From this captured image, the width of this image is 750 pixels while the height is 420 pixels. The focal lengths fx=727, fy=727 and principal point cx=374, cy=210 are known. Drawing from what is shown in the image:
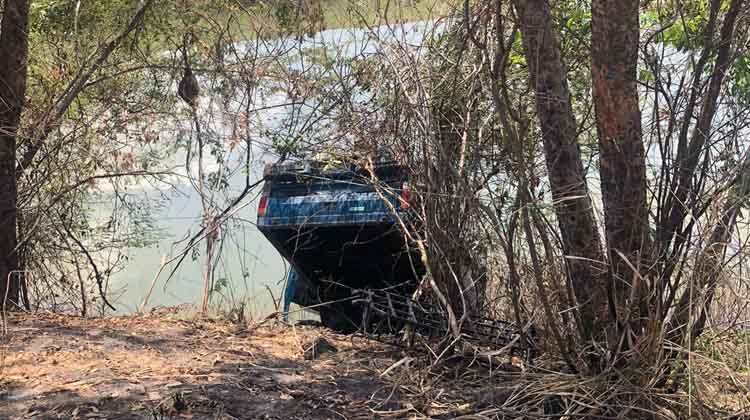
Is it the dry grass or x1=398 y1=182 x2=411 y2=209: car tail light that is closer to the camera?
the dry grass

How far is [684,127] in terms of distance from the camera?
3625 mm

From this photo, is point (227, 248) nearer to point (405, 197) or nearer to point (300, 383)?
point (405, 197)

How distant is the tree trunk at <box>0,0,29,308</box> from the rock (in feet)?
9.53

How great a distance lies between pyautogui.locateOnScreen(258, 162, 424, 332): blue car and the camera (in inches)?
260

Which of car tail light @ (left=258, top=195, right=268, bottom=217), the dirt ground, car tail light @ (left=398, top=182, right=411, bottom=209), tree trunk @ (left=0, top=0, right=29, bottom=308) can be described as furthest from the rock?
tree trunk @ (left=0, top=0, right=29, bottom=308)

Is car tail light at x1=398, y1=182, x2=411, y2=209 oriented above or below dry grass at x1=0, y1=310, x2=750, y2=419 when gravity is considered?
above

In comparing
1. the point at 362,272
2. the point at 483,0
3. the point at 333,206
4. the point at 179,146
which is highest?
the point at 483,0

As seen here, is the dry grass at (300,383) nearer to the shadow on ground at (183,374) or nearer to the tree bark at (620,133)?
the shadow on ground at (183,374)

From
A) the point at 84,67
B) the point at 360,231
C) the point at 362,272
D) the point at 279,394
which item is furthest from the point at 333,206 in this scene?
the point at 279,394

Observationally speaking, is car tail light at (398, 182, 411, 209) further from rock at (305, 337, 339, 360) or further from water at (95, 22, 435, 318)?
water at (95, 22, 435, 318)

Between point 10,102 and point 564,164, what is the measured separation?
4.65 meters

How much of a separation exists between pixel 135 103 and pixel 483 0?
4.25m

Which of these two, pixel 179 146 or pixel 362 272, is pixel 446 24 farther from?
pixel 179 146

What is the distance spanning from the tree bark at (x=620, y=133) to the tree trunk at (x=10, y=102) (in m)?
4.72
